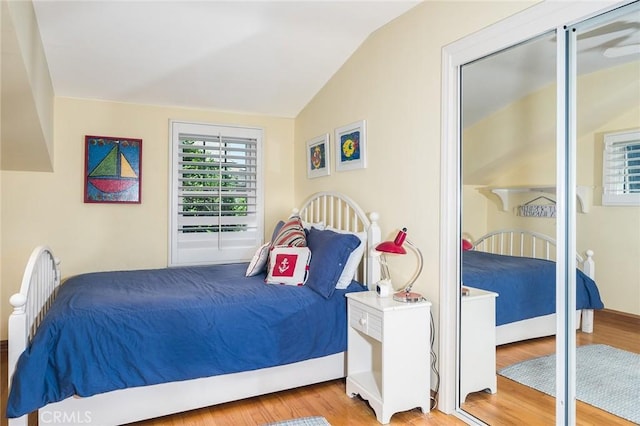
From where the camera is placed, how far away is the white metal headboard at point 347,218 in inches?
110

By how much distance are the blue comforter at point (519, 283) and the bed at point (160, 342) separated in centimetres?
73

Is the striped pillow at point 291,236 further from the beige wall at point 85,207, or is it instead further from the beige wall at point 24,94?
the beige wall at point 24,94

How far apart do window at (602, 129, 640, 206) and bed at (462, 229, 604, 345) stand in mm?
252

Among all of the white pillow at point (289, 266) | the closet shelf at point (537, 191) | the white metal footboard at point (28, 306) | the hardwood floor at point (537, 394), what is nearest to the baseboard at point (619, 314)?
the hardwood floor at point (537, 394)

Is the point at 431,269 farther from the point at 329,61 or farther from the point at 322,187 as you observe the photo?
the point at 329,61

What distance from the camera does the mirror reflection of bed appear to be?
5.35 feet

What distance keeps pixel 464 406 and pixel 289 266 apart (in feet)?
4.33

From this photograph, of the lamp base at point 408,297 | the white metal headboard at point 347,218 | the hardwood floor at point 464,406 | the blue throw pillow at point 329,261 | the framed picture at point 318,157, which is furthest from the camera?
the framed picture at point 318,157

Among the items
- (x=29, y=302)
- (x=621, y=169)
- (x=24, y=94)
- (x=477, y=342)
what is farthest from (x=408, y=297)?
(x=24, y=94)

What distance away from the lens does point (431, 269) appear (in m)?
2.46

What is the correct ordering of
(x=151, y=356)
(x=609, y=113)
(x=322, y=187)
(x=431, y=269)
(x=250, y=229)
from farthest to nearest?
(x=250, y=229)
(x=322, y=187)
(x=431, y=269)
(x=151, y=356)
(x=609, y=113)

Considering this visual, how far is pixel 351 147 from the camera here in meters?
3.21

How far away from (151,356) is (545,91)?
2298 mm

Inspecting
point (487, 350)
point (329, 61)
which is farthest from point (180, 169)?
point (487, 350)
